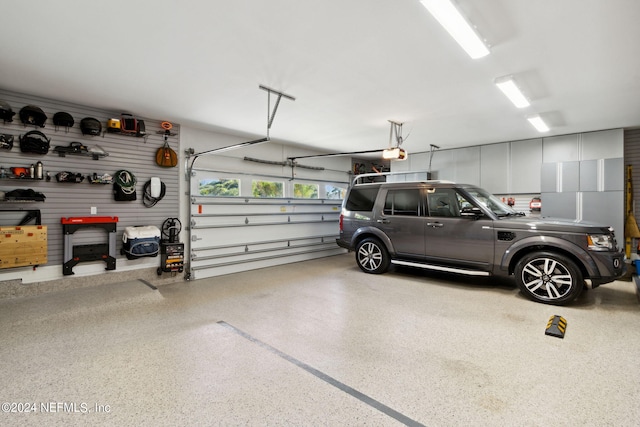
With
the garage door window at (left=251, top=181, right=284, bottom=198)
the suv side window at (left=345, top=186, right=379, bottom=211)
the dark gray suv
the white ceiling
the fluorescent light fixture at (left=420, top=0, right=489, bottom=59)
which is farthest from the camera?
the garage door window at (left=251, top=181, right=284, bottom=198)

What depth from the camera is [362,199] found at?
618 centimetres

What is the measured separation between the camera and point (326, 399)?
6.61ft

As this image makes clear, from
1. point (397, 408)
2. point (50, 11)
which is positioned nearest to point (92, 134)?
point (50, 11)

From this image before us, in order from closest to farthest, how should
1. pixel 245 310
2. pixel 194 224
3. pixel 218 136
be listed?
pixel 245 310
pixel 194 224
pixel 218 136

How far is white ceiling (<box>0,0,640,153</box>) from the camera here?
237cm

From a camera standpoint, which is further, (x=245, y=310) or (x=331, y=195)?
(x=331, y=195)

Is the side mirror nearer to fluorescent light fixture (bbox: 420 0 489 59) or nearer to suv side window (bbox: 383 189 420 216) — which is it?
suv side window (bbox: 383 189 420 216)

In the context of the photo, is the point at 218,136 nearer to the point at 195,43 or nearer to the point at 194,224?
the point at 194,224

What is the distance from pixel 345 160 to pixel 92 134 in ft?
20.8

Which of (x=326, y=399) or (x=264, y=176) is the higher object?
(x=264, y=176)

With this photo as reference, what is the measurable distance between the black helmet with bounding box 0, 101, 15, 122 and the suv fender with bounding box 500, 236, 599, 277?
7.07m

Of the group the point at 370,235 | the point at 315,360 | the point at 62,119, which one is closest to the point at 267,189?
the point at 370,235

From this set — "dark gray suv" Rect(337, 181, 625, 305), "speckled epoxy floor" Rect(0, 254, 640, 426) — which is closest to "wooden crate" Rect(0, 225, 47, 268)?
"speckled epoxy floor" Rect(0, 254, 640, 426)

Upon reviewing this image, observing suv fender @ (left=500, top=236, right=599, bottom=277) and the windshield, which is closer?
suv fender @ (left=500, top=236, right=599, bottom=277)
